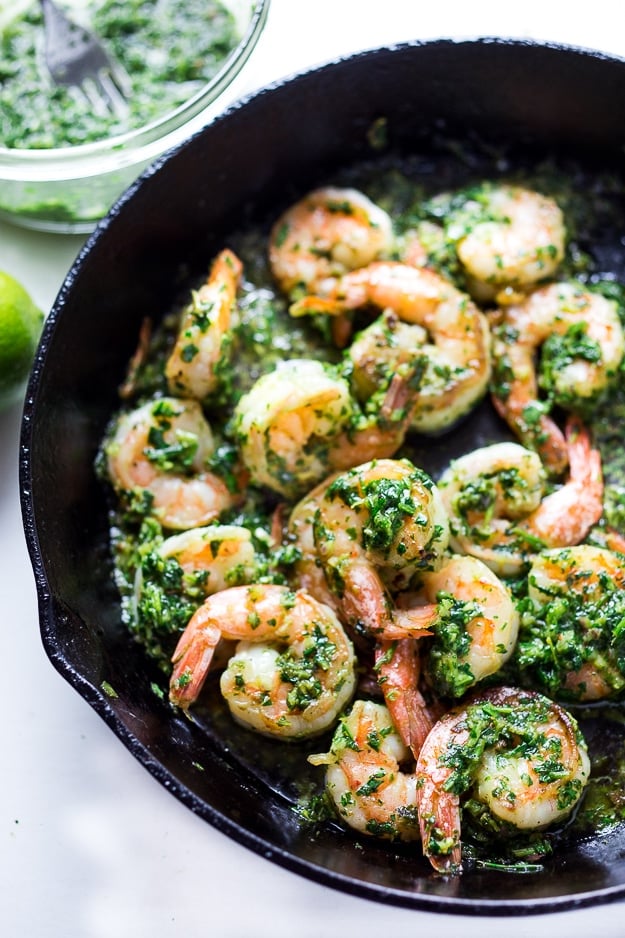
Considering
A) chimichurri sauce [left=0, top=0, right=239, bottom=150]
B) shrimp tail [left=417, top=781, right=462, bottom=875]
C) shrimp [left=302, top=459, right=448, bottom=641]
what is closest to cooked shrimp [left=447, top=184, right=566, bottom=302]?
shrimp [left=302, top=459, right=448, bottom=641]

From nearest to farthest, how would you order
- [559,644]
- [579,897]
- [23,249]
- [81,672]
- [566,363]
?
[579,897], [81,672], [559,644], [566,363], [23,249]

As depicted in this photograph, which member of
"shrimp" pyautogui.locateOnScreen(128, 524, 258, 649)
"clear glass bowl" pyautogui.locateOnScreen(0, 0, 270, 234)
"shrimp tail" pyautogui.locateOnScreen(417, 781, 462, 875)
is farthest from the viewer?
"clear glass bowl" pyautogui.locateOnScreen(0, 0, 270, 234)

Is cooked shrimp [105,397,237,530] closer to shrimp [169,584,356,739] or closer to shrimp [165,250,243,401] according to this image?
shrimp [165,250,243,401]

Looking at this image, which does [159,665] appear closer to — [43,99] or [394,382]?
[394,382]

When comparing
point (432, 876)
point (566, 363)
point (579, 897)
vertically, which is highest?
point (566, 363)

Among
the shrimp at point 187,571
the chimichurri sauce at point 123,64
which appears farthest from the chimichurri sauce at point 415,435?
the chimichurri sauce at point 123,64

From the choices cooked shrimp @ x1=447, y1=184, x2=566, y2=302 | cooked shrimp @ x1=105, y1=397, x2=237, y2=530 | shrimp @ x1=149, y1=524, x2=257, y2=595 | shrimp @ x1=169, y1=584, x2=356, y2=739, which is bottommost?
shrimp @ x1=169, y1=584, x2=356, y2=739

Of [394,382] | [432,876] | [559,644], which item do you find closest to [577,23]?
[394,382]
